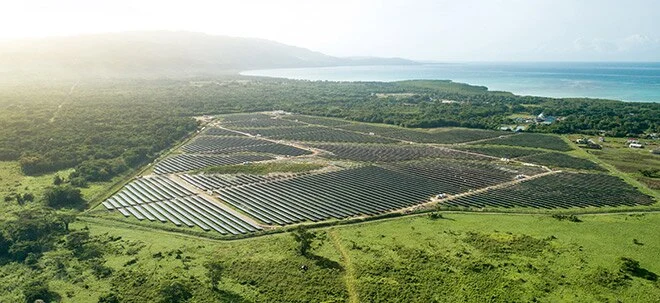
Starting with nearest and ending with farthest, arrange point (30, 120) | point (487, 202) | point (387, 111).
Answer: point (487, 202), point (30, 120), point (387, 111)

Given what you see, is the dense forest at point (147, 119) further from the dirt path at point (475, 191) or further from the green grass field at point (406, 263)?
the dirt path at point (475, 191)

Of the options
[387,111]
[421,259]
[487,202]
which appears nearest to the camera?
[421,259]

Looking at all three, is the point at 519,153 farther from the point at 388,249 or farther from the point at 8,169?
the point at 8,169

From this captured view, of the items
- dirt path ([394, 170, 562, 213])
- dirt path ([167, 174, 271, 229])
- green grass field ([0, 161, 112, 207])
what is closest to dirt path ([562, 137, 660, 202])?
dirt path ([394, 170, 562, 213])

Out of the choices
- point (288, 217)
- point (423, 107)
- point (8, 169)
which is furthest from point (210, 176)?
point (423, 107)

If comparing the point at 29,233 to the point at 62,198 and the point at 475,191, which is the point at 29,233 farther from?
the point at 475,191

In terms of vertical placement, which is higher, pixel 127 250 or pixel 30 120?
A: pixel 30 120

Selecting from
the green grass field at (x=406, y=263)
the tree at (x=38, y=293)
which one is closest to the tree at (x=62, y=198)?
the green grass field at (x=406, y=263)
